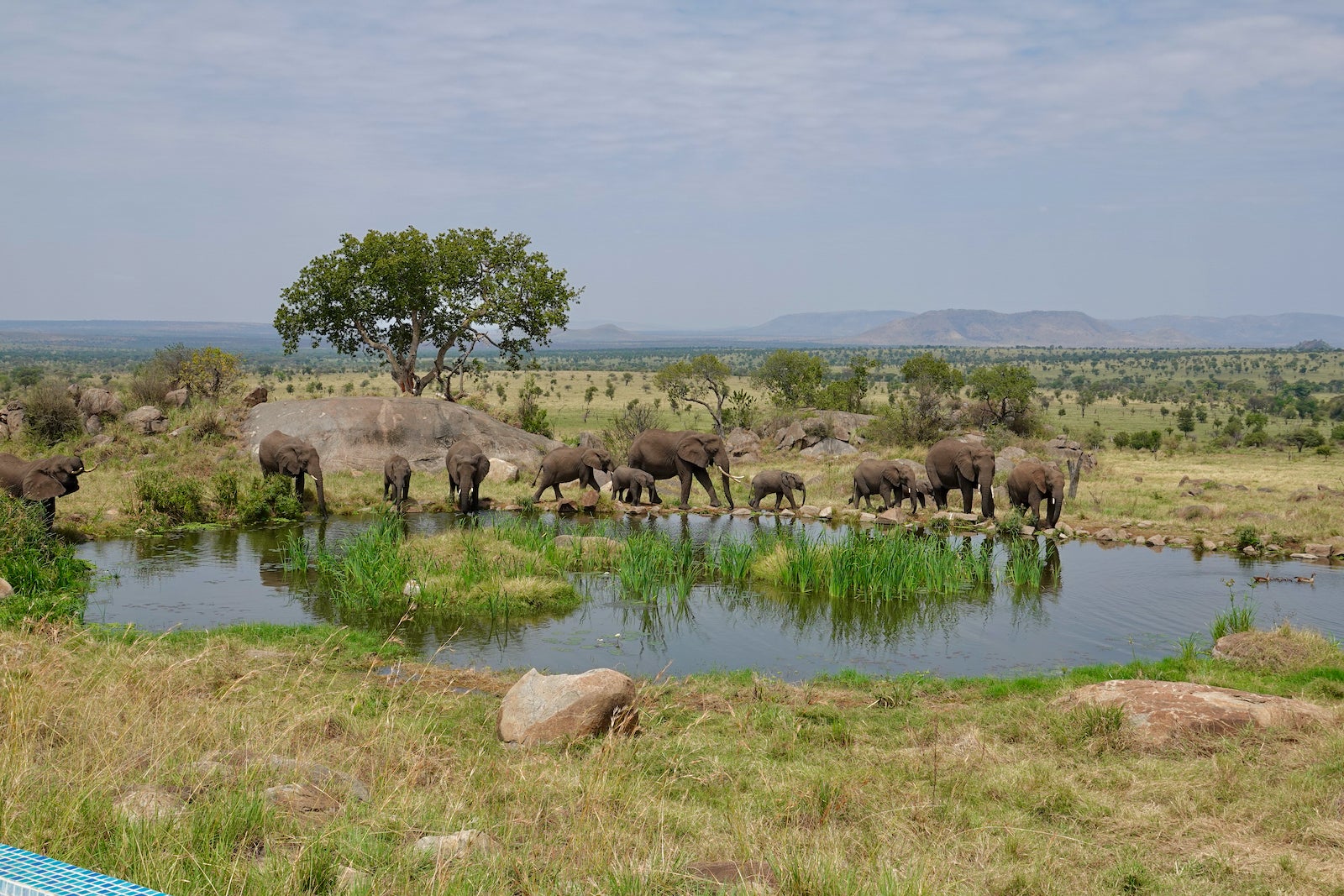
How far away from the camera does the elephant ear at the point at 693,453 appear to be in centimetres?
2473

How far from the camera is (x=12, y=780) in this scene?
5.52 metres

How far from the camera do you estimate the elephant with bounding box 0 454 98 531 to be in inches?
694

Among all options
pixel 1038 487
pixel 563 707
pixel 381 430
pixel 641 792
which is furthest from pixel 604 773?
pixel 381 430

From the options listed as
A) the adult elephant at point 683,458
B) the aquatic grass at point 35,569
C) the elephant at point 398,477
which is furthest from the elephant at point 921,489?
the aquatic grass at point 35,569

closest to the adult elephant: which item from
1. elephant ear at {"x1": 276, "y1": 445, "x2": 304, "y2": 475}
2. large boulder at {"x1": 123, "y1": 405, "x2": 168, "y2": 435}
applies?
elephant ear at {"x1": 276, "y1": 445, "x2": 304, "y2": 475}

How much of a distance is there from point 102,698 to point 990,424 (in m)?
40.1

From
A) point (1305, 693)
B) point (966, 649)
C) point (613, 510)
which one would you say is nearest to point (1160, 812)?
point (1305, 693)

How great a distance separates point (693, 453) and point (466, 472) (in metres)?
5.52

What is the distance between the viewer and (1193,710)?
897 centimetres

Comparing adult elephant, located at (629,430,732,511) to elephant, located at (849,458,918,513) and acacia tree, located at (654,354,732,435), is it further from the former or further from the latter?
acacia tree, located at (654,354,732,435)

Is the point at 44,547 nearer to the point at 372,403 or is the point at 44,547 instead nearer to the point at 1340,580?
the point at 372,403

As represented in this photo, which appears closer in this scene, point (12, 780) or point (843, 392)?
point (12, 780)

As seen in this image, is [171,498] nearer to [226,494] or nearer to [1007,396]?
[226,494]

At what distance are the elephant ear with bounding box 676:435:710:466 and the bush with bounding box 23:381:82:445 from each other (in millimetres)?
17695
